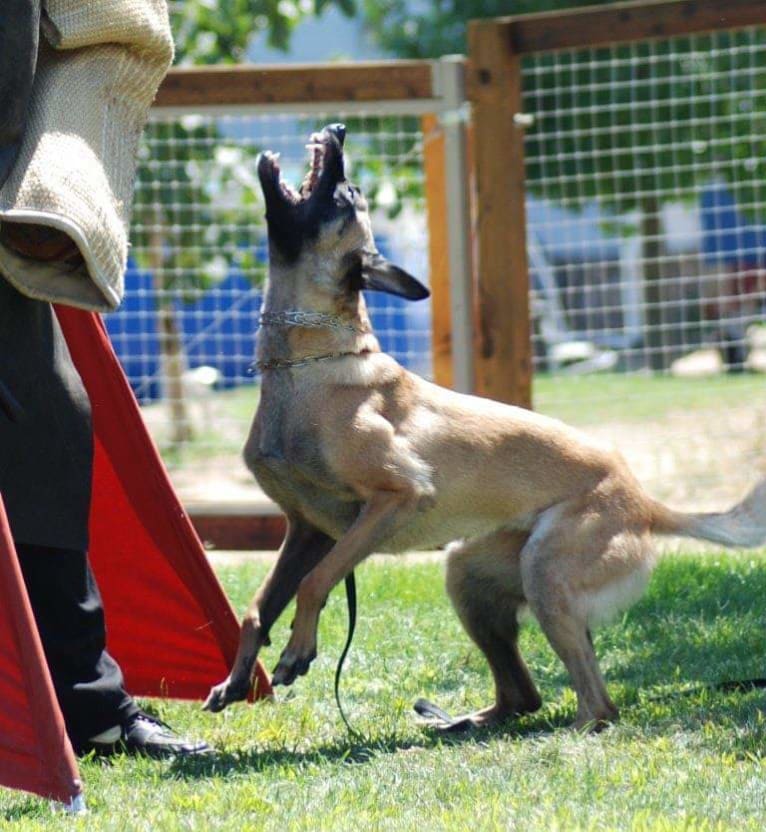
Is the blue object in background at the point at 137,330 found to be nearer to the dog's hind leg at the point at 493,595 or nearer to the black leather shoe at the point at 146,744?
the dog's hind leg at the point at 493,595

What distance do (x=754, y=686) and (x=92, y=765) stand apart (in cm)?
194

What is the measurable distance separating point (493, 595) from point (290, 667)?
2.65 ft

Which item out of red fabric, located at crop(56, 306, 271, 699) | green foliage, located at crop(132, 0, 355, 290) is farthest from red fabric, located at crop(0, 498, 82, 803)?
green foliage, located at crop(132, 0, 355, 290)

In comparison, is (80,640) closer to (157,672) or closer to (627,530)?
(157,672)

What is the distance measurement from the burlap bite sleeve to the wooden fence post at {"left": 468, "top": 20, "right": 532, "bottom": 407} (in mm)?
3654

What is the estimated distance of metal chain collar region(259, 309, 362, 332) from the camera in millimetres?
Answer: 4484

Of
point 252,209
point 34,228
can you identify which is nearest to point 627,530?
point 34,228

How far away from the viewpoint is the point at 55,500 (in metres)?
3.84

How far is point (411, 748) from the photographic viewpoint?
4020 mm

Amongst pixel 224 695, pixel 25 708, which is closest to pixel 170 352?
pixel 224 695

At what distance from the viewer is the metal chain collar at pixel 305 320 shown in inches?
177

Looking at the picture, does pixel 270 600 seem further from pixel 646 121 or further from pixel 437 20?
pixel 437 20

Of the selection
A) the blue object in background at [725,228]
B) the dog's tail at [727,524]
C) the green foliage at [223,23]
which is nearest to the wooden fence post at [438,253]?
the blue object in background at [725,228]

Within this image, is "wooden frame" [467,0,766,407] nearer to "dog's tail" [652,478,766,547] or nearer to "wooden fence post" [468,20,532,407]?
"wooden fence post" [468,20,532,407]
